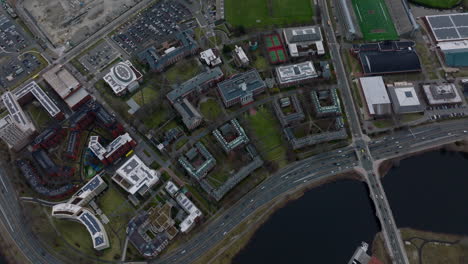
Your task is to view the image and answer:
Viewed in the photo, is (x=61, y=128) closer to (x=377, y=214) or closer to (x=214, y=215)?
(x=214, y=215)

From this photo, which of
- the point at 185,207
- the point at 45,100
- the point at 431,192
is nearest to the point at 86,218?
the point at 185,207

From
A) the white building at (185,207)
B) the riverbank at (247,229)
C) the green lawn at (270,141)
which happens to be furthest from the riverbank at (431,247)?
the white building at (185,207)

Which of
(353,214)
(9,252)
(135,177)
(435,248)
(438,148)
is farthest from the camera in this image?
(438,148)

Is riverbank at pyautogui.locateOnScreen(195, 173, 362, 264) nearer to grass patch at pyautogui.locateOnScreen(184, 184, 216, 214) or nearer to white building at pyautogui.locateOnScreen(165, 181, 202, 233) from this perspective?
white building at pyautogui.locateOnScreen(165, 181, 202, 233)

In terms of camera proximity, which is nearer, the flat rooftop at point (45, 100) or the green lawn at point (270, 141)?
the green lawn at point (270, 141)

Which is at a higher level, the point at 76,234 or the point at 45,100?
the point at 45,100

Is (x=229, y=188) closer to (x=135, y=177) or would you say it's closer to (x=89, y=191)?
(x=135, y=177)

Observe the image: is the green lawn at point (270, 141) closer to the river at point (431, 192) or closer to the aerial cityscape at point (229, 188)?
the aerial cityscape at point (229, 188)
